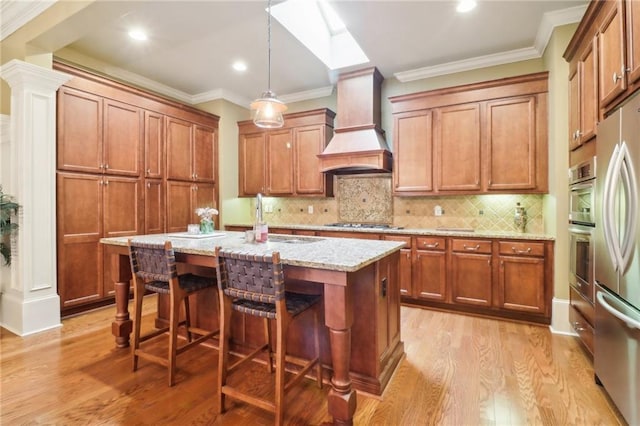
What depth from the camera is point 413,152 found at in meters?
4.00

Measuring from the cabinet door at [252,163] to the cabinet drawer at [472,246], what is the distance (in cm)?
309

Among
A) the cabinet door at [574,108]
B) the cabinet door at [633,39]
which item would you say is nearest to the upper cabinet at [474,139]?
the cabinet door at [574,108]

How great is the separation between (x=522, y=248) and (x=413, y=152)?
1.64 meters

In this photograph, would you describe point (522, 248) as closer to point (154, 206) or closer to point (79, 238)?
point (154, 206)

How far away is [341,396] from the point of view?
1711mm

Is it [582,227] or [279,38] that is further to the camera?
[279,38]

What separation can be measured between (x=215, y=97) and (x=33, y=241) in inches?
126

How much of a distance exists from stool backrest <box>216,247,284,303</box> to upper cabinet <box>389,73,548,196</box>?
281cm

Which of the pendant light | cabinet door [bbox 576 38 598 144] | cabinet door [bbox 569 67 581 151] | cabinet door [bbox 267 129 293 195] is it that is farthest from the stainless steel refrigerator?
cabinet door [bbox 267 129 293 195]

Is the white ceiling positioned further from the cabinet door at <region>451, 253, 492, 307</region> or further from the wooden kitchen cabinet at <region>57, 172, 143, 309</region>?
the cabinet door at <region>451, 253, 492, 307</region>

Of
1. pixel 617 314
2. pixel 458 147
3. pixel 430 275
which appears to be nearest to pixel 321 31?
pixel 458 147

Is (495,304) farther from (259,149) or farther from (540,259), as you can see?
(259,149)

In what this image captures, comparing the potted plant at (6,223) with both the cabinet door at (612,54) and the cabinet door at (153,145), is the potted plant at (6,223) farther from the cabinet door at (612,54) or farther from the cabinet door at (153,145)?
the cabinet door at (612,54)

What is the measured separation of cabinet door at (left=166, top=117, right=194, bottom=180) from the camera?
14.5 ft
